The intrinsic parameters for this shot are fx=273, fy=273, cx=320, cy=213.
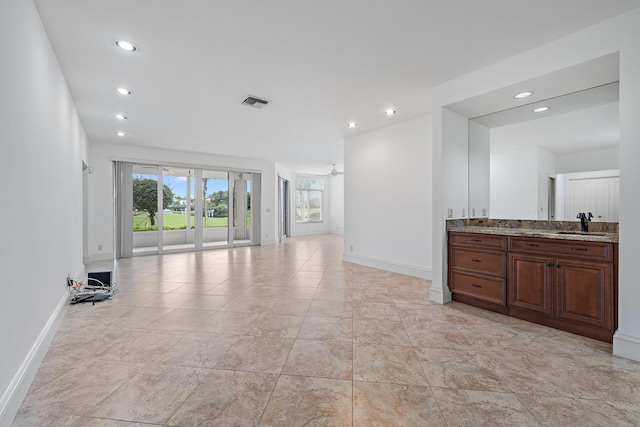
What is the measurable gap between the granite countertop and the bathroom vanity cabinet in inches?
1.8

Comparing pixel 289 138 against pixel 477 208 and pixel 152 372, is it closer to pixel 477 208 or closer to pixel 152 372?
pixel 477 208

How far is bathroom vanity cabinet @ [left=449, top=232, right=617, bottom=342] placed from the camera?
234cm

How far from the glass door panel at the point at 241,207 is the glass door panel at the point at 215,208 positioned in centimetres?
25

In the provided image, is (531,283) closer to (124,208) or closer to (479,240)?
(479,240)

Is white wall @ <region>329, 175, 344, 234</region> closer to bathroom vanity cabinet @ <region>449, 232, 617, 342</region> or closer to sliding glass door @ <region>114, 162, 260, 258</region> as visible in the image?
sliding glass door @ <region>114, 162, 260, 258</region>

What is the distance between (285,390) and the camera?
5.68ft

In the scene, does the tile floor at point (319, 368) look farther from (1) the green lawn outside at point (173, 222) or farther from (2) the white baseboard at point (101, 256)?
(1) the green lawn outside at point (173, 222)

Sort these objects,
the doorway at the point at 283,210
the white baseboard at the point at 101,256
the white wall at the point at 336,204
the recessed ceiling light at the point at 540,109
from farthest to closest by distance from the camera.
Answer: the white wall at the point at 336,204, the doorway at the point at 283,210, the white baseboard at the point at 101,256, the recessed ceiling light at the point at 540,109

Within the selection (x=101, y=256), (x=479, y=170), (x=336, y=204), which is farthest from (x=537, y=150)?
(x=336, y=204)

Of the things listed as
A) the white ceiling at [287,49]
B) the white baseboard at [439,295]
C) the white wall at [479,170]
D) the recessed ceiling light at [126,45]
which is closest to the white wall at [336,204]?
the white ceiling at [287,49]

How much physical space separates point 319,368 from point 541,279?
2359mm

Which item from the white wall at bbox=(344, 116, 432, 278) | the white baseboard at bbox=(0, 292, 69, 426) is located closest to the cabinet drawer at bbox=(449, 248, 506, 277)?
the white wall at bbox=(344, 116, 432, 278)

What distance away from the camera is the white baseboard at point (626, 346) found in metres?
2.07

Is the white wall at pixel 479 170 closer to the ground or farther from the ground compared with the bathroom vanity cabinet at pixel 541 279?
farther from the ground
